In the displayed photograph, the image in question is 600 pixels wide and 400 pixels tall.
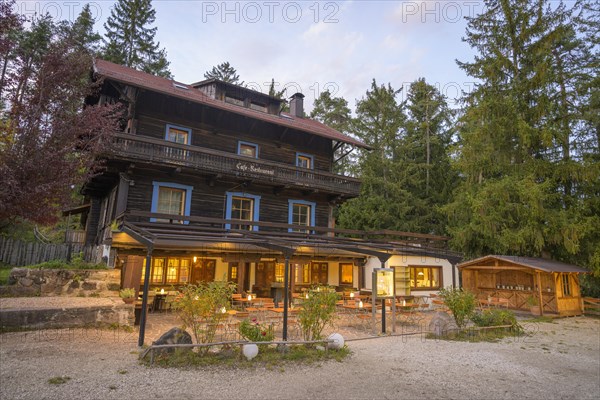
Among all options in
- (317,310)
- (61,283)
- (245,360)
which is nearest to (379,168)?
(317,310)

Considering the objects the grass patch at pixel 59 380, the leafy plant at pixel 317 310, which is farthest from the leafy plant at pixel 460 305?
the grass patch at pixel 59 380

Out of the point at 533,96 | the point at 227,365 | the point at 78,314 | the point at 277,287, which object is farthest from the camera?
the point at 533,96

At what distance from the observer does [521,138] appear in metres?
19.1

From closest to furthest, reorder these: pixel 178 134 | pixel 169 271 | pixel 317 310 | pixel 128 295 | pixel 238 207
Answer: pixel 317 310
pixel 128 295
pixel 169 271
pixel 178 134
pixel 238 207

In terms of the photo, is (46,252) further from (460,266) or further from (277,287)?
(460,266)

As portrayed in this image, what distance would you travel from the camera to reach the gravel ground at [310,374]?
5715 mm

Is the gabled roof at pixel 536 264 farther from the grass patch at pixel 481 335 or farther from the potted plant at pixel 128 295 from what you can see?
the potted plant at pixel 128 295

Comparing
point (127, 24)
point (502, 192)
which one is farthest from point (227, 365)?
point (127, 24)

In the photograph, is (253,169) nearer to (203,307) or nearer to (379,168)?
(203,307)

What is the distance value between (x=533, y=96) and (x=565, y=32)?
331 cm

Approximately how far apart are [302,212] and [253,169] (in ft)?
13.8

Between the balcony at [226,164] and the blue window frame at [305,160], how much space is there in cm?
195

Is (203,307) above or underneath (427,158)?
underneath

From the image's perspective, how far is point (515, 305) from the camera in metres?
17.3
